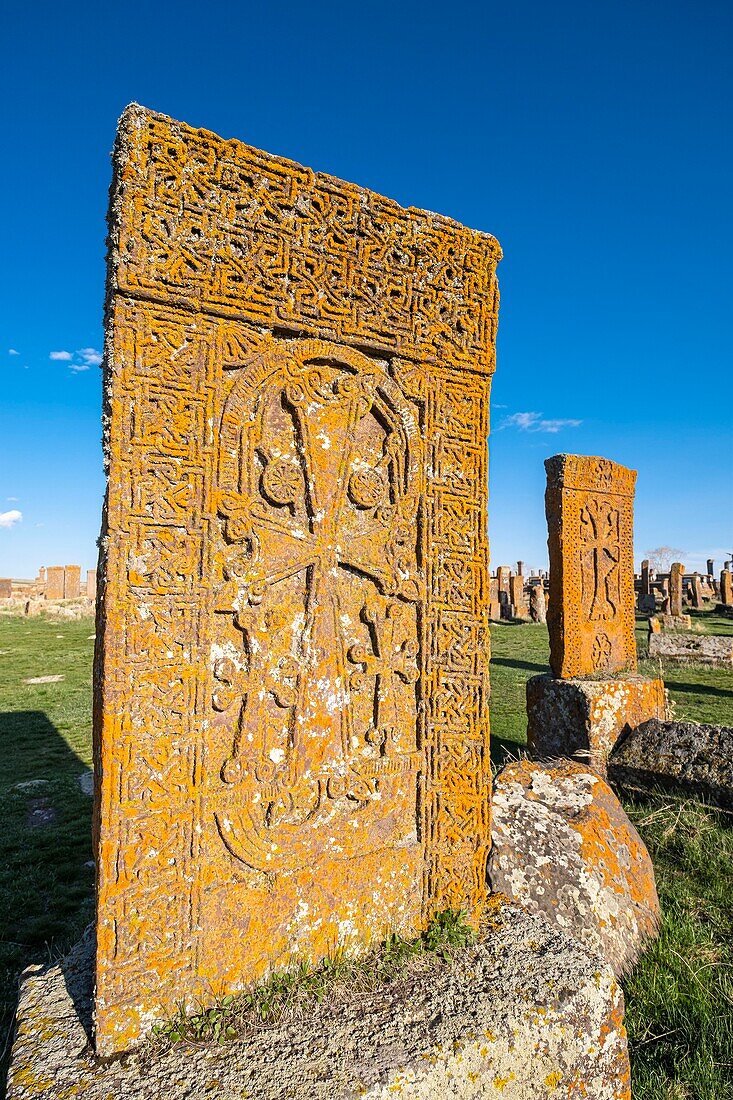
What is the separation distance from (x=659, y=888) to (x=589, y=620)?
3250 mm

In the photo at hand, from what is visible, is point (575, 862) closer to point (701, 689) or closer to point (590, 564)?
point (590, 564)

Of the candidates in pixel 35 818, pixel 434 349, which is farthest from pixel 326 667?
pixel 35 818

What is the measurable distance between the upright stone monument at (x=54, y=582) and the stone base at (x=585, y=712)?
24503 mm

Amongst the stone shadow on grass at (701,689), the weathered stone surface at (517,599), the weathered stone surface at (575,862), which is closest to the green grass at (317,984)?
the weathered stone surface at (575,862)

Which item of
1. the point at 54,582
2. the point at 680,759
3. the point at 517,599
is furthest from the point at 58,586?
the point at 680,759

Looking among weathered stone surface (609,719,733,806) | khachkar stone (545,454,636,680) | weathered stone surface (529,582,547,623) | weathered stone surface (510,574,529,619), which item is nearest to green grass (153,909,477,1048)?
weathered stone surface (609,719,733,806)

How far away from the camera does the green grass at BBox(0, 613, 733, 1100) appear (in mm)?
2219

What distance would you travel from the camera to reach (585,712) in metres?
5.42

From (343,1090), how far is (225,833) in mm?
696

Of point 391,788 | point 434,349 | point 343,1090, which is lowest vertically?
point 343,1090

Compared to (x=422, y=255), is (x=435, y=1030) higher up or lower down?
lower down

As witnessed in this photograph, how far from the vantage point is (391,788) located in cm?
223

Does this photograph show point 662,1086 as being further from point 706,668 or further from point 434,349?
point 706,668

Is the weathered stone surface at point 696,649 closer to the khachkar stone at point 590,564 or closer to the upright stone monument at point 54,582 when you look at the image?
the khachkar stone at point 590,564
